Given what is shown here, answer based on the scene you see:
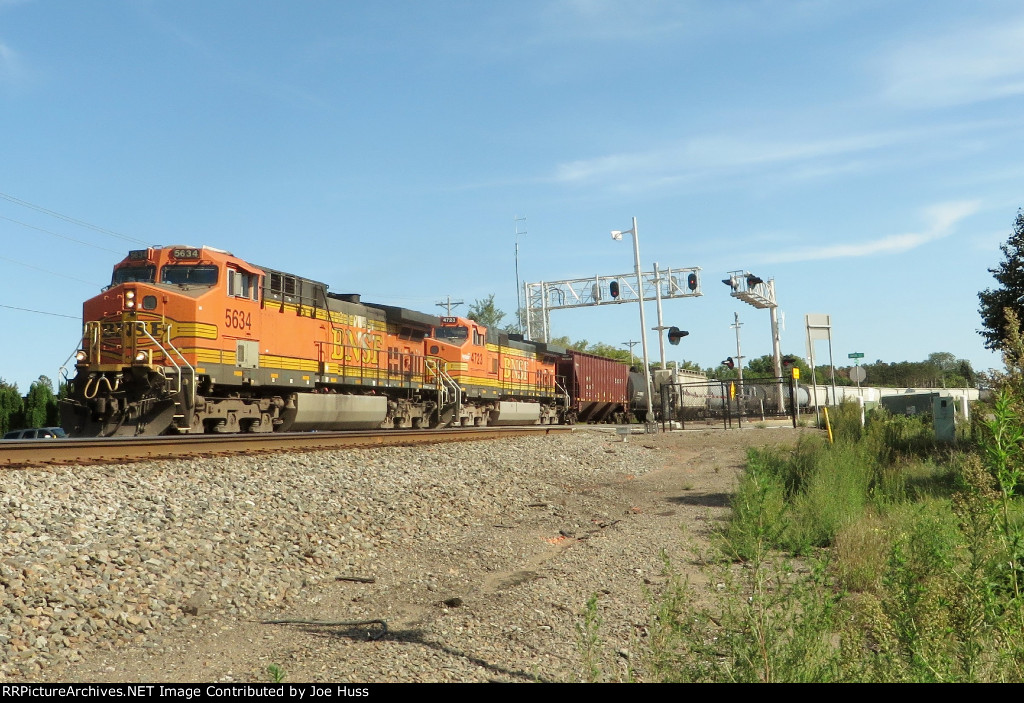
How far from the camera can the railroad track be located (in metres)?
10.6

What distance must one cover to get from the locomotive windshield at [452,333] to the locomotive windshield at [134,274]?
11.6m

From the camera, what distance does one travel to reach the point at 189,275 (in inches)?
642

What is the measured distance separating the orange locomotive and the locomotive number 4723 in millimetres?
20

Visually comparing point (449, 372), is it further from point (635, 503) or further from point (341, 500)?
point (341, 500)

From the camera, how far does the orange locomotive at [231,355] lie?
15039 mm

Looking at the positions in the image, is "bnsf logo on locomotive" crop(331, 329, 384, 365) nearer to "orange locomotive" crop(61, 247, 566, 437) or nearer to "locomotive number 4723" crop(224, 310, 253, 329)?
"orange locomotive" crop(61, 247, 566, 437)

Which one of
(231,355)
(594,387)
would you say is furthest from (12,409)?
(231,355)

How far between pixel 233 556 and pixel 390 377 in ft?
52.1

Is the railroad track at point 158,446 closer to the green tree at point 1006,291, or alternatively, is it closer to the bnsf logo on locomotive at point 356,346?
the bnsf logo on locomotive at point 356,346

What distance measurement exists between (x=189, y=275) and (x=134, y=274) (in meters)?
1.14

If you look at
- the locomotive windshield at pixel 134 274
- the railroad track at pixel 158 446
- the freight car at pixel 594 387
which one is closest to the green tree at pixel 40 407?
the freight car at pixel 594 387

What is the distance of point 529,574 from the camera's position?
300 inches

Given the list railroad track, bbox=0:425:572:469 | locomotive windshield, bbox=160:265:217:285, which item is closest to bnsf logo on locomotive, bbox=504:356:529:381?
railroad track, bbox=0:425:572:469

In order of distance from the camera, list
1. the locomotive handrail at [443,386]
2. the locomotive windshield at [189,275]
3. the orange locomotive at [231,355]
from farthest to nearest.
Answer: the locomotive handrail at [443,386], the locomotive windshield at [189,275], the orange locomotive at [231,355]
